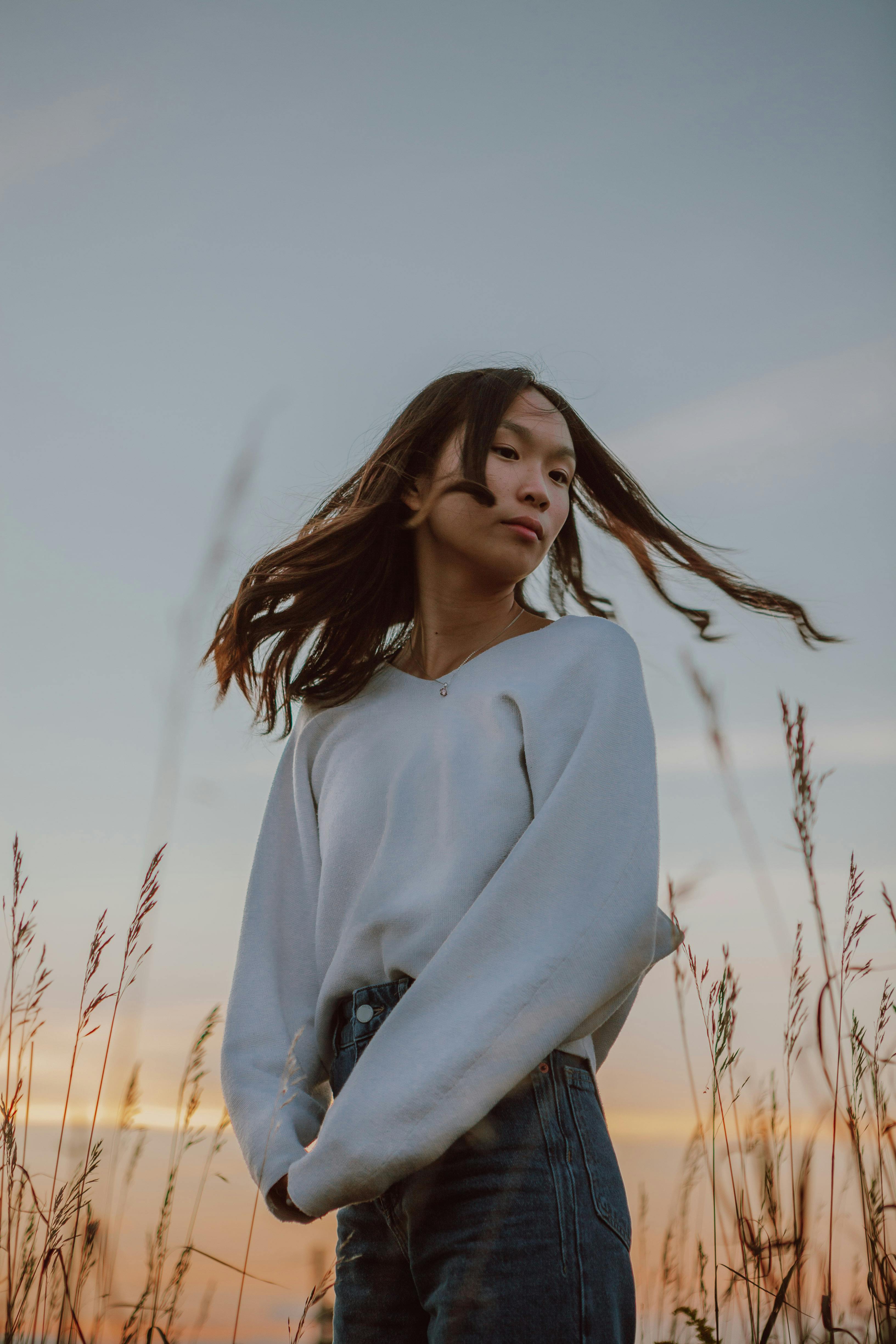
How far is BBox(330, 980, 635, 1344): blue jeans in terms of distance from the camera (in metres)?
1.36

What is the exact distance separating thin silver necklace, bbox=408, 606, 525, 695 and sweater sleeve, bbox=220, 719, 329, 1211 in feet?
0.88

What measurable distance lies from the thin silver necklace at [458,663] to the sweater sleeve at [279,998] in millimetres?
268

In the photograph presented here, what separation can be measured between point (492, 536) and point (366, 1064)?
0.91m

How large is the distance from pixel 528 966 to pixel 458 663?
0.68 m

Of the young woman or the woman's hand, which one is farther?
the woman's hand

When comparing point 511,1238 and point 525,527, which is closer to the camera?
point 511,1238

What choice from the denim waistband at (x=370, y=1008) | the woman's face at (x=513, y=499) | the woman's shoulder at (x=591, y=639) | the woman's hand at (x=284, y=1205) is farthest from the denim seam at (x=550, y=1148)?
the woman's face at (x=513, y=499)

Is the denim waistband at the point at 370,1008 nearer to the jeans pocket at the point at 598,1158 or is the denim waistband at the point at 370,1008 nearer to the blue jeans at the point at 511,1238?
the blue jeans at the point at 511,1238

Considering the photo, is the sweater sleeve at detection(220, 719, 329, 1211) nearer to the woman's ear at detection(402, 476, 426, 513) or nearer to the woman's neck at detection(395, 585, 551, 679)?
the woman's neck at detection(395, 585, 551, 679)

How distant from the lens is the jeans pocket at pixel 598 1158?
1.44 m

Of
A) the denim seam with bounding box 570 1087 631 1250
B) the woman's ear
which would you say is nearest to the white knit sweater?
the denim seam with bounding box 570 1087 631 1250

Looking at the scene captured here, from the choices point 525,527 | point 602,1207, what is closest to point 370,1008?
point 602,1207

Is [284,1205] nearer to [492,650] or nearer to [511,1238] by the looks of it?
[511,1238]

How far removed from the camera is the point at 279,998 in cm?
184
